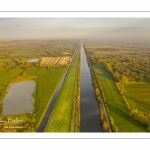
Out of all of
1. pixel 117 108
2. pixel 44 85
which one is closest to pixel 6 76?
pixel 44 85

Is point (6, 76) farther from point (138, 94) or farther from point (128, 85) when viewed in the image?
point (138, 94)

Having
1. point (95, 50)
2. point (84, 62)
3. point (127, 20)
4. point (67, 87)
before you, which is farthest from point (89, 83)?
point (127, 20)

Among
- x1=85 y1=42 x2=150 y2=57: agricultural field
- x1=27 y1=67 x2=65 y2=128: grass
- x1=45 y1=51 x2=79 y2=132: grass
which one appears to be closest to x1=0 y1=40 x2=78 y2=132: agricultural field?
x1=27 y1=67 x2=65 y2=128: grass

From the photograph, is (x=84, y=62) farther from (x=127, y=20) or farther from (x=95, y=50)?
(x=127, y=20)

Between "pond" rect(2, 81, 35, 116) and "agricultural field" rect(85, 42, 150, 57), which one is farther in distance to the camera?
"agricultural field" rect(85, 42, 150, 57)

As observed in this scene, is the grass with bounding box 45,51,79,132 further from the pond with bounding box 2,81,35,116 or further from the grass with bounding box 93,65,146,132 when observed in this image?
the grass with bounding box 93,65,146,132


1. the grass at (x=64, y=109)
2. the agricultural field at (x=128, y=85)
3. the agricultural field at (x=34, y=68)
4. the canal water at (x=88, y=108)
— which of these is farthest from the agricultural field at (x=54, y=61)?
the agricultural field at (x=128, y=85)
